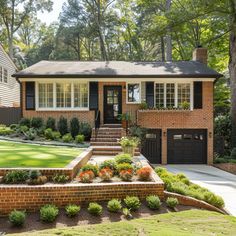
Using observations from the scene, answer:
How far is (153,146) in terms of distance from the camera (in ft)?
61.0

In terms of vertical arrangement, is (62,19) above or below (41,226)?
above

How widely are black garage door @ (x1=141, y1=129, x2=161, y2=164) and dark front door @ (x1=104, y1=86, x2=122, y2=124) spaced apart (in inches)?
80.2

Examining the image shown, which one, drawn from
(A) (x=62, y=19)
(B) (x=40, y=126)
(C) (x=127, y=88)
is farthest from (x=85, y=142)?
(A) (x=62, y=19)

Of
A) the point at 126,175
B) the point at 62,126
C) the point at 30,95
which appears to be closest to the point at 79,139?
the point at 62,126

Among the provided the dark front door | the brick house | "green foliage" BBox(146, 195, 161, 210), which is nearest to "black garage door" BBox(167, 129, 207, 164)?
the brick house

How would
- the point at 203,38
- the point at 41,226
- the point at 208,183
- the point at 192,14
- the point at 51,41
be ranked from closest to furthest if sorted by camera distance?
the point at 41,226 → the point at 208,183 → the point at 192,14 → the point at 203,38 → the point at 51,41

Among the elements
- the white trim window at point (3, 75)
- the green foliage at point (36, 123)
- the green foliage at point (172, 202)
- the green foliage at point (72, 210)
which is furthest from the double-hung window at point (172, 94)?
the white trim window at point (3, 75)

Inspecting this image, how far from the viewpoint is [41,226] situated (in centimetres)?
652

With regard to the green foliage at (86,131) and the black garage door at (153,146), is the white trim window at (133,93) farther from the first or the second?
the green foliage at (86,131)

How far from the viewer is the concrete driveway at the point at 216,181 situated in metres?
9.96

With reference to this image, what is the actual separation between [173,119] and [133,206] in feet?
37.5

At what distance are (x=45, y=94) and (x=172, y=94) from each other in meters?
7.47

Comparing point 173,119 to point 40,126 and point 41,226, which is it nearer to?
point 40,126

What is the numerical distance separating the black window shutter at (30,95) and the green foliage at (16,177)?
1079cm
